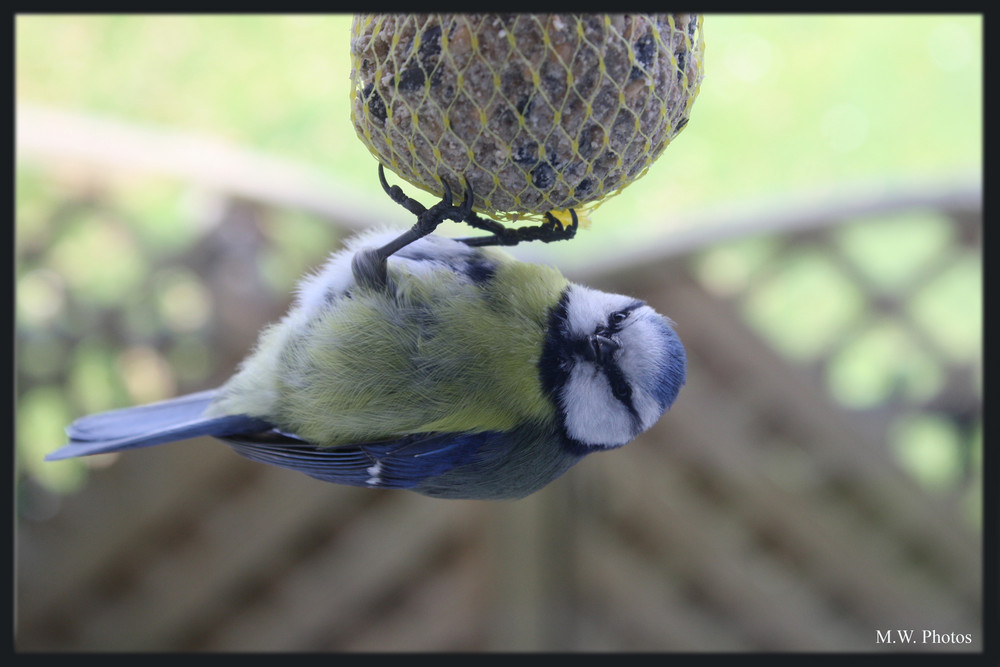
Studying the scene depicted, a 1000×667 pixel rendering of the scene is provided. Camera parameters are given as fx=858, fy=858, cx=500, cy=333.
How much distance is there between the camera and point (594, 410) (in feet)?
4.30

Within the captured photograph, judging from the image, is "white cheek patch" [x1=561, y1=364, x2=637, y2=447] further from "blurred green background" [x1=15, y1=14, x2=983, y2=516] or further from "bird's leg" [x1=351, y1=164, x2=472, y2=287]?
"blurred green background" [x1=15, y1=14, x2=983, y2=516]

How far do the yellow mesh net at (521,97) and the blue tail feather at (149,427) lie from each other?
63 cm

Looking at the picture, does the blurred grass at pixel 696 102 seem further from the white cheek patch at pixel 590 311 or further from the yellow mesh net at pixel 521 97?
the yellow mesh net at pixel 521 97

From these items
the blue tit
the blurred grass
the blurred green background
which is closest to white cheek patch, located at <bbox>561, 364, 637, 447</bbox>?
the blue tit

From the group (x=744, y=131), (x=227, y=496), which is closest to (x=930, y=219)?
(x=744, y=131)

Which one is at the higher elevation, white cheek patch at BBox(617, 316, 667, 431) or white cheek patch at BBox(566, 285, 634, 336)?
white cheek patch at BBox(566, 285, 634, 336)

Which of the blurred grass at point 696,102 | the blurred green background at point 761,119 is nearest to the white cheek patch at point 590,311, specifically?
the blurred green background at point 761,119

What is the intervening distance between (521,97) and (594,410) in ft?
1.70

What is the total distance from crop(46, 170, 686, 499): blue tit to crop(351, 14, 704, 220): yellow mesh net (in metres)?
0.24

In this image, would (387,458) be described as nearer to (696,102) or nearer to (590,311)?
(590,311)

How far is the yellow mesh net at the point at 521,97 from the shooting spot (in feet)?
3.23

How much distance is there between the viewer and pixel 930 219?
229 centimetres

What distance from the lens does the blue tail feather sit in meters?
1.44

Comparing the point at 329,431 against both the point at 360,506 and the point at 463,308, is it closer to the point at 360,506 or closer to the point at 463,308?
the point at 463,308
